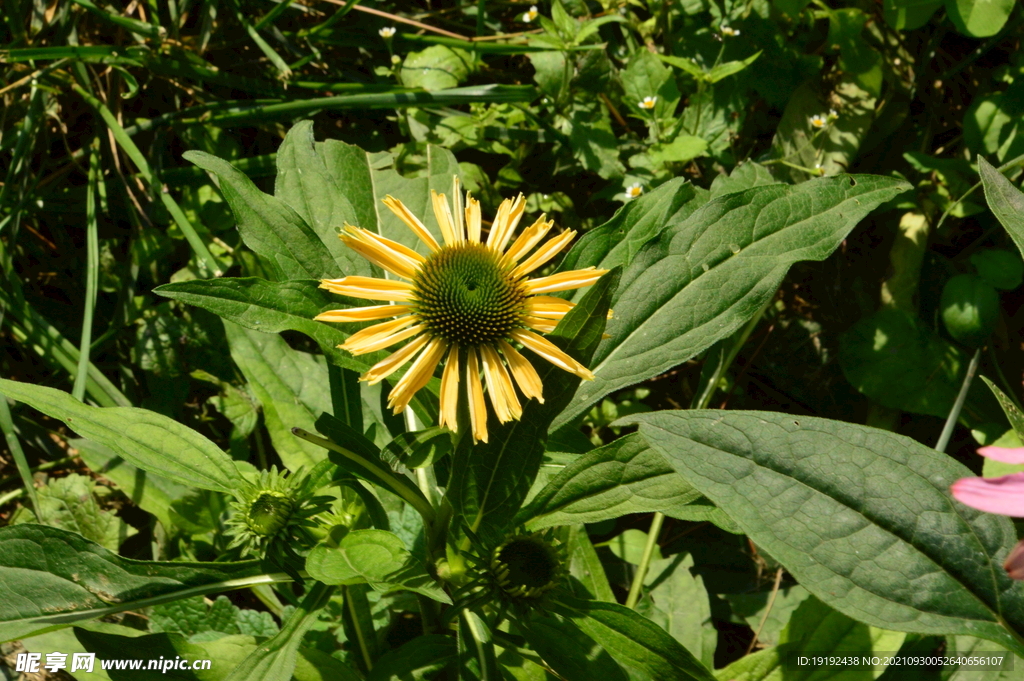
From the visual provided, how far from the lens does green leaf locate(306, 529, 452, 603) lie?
1392 mm

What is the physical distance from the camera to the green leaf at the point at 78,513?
2.27 meters

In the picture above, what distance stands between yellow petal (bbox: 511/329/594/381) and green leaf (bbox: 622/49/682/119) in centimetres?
142

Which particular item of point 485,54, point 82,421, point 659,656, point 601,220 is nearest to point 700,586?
point 659,656

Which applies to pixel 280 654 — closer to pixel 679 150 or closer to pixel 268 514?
pixel 268 514

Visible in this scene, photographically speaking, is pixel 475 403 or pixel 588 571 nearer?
pixel 475 403

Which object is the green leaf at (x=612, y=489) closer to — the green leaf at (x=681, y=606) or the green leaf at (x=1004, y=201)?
the green leaf at (x=681, y=606)

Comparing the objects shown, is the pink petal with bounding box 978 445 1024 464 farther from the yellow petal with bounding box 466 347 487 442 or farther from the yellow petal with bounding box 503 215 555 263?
the yellow petal with bounding box 503 215 555 263

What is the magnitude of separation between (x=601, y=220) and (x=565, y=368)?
4.13 ft

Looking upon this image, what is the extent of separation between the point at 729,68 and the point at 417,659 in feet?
6.85

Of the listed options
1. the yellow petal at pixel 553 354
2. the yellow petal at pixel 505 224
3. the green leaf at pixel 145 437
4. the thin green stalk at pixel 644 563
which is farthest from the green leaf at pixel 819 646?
the green leaf at pixel 145 437

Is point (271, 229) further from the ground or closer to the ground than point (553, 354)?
further from the ground

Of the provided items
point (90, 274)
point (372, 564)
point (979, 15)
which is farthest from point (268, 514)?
point (979, 15)

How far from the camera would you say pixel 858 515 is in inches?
46.0

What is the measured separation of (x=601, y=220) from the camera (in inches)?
102
